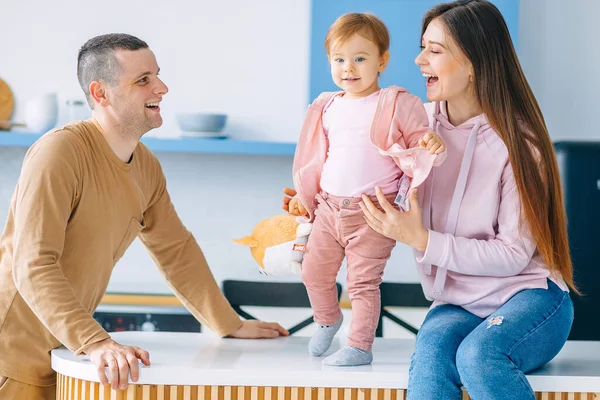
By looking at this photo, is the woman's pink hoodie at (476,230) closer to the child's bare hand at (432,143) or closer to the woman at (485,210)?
the woman at (485,210)

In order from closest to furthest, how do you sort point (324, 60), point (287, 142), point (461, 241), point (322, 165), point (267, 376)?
point (267, 376) → point (461, 241) → point (322, 165) → point (324, 60) → point (287, 142)

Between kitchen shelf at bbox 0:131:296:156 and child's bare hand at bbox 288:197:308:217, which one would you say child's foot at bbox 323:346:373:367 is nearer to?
child's bare hand at bbox 288:197:308:217

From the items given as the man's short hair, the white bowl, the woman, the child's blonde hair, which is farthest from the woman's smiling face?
the white bowl

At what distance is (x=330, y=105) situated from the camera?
184cm

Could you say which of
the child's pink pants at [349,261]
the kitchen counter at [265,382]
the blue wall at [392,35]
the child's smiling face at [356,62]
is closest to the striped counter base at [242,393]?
the kitchen counter at [265,382]

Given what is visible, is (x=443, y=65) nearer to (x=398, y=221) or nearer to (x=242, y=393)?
(x=398, y=221)

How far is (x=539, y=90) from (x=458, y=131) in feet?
7.70

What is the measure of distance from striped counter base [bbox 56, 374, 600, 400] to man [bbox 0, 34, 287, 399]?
1.5 inches

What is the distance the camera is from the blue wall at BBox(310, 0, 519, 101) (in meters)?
3.54

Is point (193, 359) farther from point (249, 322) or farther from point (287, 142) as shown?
point (287, 142)

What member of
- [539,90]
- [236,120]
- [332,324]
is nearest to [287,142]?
[236,120]

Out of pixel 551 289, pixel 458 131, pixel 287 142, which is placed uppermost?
pixel 458 131

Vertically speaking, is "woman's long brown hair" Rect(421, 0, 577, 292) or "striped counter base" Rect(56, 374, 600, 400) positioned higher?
"woman's long brown hair" Rect(421, 0, 577, 292)

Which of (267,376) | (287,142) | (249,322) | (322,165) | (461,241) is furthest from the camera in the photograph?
(287,142)
